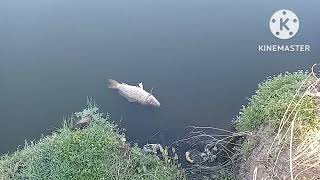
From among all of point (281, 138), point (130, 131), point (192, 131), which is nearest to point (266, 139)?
point (281, 138)

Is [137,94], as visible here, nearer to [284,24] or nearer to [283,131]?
[283,131]

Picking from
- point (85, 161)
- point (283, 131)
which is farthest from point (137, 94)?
point (283, 131)

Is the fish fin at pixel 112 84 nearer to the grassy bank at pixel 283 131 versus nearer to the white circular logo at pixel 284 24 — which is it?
the grassy bank at pixel 283 131

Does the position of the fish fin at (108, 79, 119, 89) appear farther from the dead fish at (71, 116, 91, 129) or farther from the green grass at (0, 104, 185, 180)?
the green grass at (0, 104, 185, 180)

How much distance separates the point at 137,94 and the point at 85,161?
994 mm

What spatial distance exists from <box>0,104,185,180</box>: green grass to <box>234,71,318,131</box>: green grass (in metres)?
0.68

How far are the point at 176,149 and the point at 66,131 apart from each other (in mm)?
919

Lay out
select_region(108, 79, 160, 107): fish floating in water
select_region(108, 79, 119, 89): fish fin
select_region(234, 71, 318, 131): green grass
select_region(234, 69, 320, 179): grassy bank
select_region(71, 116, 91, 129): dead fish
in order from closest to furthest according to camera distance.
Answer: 1. select_region(234, 69, 320, 179): grassy bank
2. select_region(234, 71, 318, 131): green grass
3. select_region(71, 116, 91, 129): dead fish
4. select_region(108, 79, 160, 107): fish floating in water
5. select_region(108, 79, 119, 89): fish fin

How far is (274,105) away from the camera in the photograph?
3.23 m

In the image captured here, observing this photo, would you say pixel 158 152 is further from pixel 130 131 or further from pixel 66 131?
pixel 66 131

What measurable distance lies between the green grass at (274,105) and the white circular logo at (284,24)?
690 millimetres
